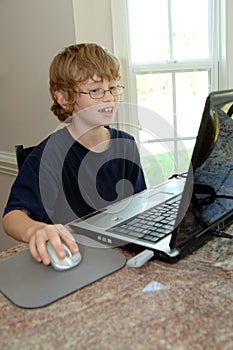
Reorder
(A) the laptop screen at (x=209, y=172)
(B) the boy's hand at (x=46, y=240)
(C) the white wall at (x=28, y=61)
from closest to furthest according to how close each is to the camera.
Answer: (A) the laptop screen at (x=209, y=172) < (B) the boy's hand at (x=46, y=240) < (C) the white wall at (x=28, y=61)

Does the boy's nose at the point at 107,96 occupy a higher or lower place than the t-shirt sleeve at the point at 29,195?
higher

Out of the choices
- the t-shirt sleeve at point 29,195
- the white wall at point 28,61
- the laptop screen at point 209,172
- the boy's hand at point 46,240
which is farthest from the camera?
the white wall at point 28,61

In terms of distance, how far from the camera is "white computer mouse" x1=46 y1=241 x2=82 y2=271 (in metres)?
0.71

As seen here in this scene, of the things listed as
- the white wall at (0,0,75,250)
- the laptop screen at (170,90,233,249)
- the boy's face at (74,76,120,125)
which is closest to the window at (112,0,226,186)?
the white wall at (0,0,75,250)

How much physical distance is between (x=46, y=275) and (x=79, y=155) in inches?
24.5

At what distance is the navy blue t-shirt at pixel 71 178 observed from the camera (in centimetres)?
106

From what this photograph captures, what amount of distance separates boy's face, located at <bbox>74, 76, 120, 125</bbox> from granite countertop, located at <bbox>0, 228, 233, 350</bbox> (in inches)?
25.3

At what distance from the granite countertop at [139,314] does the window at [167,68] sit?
1.22 m

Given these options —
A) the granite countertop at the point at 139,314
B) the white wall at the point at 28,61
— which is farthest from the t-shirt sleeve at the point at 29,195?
A: the white wall at the point at 28,61

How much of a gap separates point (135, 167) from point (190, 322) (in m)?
0.89

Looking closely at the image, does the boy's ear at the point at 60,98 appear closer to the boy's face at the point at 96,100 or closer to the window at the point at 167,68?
the boy's face at the point at 96,100

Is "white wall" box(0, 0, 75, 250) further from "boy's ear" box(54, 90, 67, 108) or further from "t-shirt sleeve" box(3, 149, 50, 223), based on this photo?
"t-shirt sleeve" box(3, 149, 50, 223)

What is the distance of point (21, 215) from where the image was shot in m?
0.96

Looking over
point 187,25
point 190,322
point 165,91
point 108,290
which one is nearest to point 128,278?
point 108,290
